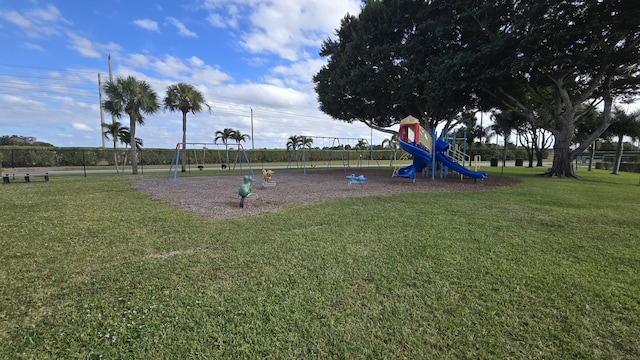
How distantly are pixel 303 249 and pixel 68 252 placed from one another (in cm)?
344

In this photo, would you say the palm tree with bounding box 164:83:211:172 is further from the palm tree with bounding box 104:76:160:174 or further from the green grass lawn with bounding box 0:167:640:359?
the green grass lawn with bounding box 0:167:640:359

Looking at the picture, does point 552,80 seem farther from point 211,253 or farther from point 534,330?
point 211,253

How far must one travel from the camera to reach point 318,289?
2992 mm

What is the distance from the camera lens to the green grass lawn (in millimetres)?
2172

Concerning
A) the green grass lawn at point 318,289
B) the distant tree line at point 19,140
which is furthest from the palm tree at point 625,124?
the distant tree line at point 19,140

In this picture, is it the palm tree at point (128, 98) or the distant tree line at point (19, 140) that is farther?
the distant tree line at point (19, 140)

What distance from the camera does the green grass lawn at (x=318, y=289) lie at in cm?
217

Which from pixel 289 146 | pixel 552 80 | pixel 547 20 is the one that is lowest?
pixel 289 146

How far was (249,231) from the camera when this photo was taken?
5.18 metres

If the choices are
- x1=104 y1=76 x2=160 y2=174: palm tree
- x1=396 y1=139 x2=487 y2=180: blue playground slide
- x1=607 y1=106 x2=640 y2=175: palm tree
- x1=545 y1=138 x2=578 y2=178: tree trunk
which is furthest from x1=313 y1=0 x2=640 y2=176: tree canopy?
x1=104 y1=76 x2=160 y2=174: palm tree

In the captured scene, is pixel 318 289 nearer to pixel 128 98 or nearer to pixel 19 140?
pixel 128 98

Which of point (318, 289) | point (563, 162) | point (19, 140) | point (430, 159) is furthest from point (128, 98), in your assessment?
point (19, 140)

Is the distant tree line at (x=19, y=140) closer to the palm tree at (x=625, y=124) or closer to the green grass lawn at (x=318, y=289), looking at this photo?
the green grass lawn at (x=318, y=289)

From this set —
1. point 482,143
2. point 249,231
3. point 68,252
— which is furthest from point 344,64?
point 482,143
